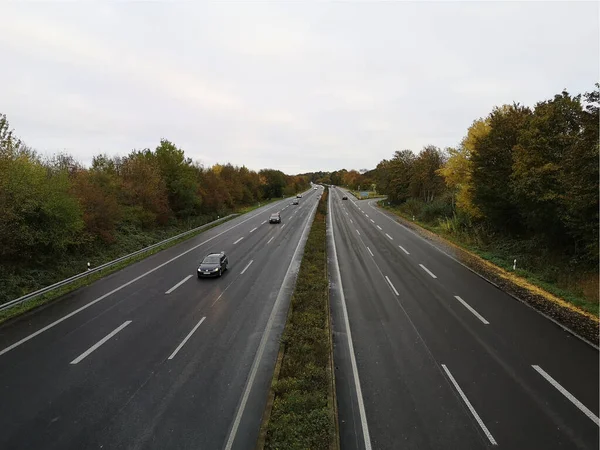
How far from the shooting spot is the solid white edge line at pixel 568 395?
8.51 metres

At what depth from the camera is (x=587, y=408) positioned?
8844 millimetres

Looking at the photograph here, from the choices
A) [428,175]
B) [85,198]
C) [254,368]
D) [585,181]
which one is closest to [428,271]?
[585,181]

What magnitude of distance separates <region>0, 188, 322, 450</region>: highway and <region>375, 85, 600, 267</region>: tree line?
16762 mm

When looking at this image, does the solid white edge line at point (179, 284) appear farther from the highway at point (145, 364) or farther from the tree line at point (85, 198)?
the tree line at point (85, 198)

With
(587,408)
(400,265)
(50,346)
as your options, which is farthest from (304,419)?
(400,265)

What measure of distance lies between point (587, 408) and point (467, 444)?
13.1ft

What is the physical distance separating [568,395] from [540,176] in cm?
1589

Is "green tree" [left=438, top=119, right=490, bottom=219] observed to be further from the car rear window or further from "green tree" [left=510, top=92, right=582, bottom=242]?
the car rear window

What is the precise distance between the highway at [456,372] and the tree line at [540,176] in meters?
6.43

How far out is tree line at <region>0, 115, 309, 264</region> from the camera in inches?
813

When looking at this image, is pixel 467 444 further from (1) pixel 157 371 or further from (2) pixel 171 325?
(2) pixel 171 325

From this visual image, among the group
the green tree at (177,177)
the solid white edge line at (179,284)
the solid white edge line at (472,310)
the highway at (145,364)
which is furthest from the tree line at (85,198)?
the solid white edge line at (472,310)

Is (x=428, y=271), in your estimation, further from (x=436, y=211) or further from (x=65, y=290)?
(x=436, y=211)

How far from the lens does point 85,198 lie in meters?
28.1
